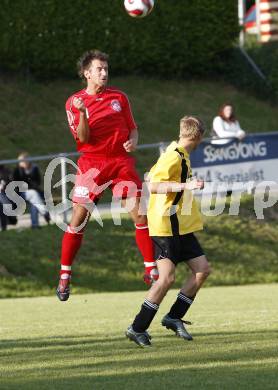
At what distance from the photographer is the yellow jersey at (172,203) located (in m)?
10.5

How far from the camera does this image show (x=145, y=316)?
10.6 metres

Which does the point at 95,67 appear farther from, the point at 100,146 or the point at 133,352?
the point at 133,352

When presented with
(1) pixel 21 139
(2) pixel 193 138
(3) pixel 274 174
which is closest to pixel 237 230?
(3) pixel 274 174

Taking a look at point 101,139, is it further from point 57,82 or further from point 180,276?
point 57,82

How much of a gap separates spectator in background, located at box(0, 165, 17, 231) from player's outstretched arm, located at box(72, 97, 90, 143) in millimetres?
8719

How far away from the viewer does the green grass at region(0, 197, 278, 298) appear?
20.5m

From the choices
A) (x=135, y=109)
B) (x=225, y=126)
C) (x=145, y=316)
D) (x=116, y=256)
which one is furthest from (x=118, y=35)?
(x=145, y=316)

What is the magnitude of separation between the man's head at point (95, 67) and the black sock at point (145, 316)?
2427 mm

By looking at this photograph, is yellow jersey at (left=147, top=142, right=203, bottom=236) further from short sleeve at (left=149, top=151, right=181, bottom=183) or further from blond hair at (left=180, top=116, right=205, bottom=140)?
blond hair at (left=180, top=116, right=205, bottom=140)

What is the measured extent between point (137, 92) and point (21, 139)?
16.7ft

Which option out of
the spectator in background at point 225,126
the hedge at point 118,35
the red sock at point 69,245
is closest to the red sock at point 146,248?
the red sock at point 69,245

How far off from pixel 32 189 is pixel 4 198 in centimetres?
50

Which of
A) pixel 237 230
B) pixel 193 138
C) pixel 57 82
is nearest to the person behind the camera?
pixel 193 138

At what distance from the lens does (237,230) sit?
22609 mm
